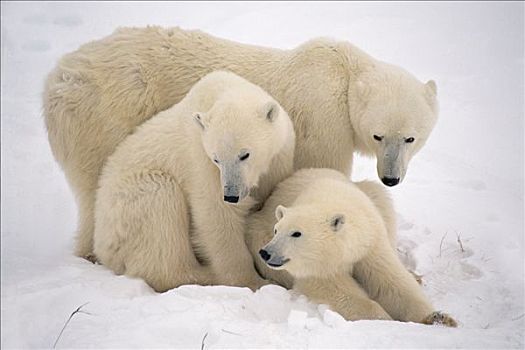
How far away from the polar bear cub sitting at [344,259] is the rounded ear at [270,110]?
60cm

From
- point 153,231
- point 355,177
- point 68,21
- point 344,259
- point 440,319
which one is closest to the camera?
point 440,319

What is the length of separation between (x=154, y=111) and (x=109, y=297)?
1936 millimetres

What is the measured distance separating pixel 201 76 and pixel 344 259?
2108 millimetres

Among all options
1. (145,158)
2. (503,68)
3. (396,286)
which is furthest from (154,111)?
(503,68)

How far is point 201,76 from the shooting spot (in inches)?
229

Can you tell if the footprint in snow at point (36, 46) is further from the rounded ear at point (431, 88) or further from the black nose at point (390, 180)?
the black nose at point (390, 180)

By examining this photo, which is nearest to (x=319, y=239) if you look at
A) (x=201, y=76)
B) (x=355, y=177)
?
(x=201, y=76)

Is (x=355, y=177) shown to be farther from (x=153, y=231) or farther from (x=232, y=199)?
(x=232, y=199)

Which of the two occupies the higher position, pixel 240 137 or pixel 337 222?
pixel 240 137

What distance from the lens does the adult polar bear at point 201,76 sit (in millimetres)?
5391

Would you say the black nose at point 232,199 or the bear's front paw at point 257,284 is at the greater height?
the black nose at point 232,199

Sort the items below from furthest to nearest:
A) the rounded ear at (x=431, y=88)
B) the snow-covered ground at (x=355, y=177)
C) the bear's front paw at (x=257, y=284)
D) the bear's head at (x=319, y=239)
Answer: the rounded ear at (x=431, y=88)
the bear's front paw at (x=257, y=284)
the bear's head at (x=319, y=239)
the snow-covered ground at (x=355, y=177)

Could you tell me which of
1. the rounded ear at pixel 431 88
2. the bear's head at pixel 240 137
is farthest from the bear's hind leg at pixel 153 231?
the rounded ear at pixel 431 88

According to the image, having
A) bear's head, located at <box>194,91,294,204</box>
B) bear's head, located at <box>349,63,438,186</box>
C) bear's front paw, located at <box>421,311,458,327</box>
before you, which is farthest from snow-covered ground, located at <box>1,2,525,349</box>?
bear's head, located at <box>349,63,438,186</box>
